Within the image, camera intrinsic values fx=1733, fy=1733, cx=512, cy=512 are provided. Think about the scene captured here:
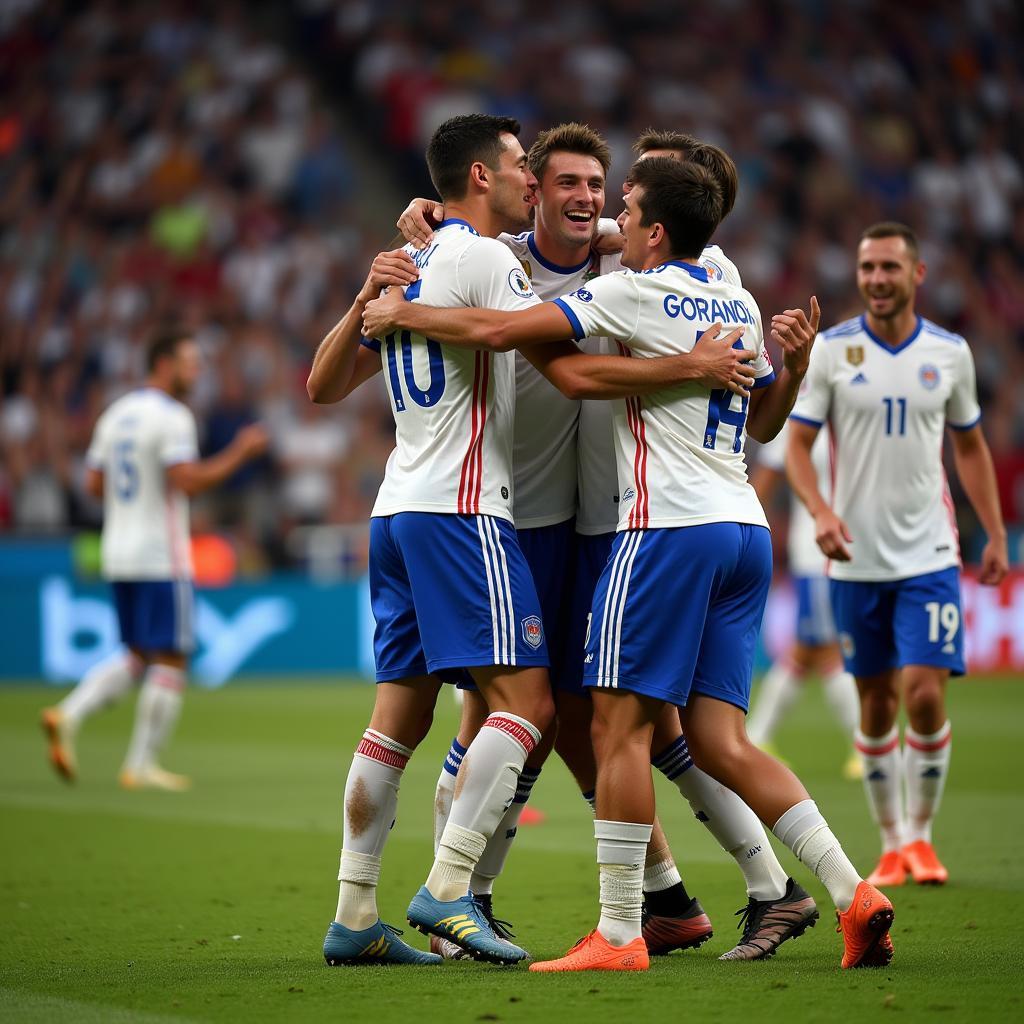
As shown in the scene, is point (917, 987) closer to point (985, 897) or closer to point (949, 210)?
point (985, 897)

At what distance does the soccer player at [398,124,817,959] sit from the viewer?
5.30m

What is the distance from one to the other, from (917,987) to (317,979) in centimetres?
163

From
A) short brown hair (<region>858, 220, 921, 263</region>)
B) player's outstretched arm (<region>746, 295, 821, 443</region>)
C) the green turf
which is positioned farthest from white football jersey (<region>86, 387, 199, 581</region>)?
player's outstretched arm (<region>746, 295, 821, 443</region>)

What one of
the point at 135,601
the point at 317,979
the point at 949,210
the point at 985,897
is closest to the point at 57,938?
the point at 317,979

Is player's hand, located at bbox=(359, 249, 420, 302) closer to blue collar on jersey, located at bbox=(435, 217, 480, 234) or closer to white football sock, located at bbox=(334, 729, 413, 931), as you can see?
blue collar on jersey, located at bbox=(435, 217, 480, 234)

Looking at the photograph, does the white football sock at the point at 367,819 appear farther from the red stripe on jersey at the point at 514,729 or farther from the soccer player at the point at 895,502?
the soccer player at the point at 895,502

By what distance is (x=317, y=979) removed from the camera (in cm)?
481

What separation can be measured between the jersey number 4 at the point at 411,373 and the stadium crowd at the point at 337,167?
13.1 m

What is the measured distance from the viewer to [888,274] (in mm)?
7078

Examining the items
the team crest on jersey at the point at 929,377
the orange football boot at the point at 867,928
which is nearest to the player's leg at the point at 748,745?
the orange football boot at the point at 867,928

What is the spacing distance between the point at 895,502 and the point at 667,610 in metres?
2.50

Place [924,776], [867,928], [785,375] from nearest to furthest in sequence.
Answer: [867,928] → [785,375] → [924,776]

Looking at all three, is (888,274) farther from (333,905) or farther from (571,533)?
(333,905)

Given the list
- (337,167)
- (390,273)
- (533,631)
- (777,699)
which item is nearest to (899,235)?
(390,273)
